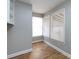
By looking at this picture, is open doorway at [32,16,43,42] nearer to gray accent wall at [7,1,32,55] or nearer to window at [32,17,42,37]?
window at [32,17,42,37]

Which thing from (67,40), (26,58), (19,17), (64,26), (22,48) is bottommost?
(26,58)

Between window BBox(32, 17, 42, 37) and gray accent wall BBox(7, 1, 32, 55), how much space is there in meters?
1.91

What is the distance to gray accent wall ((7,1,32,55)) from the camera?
265 cm

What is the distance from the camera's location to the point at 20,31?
2.94m

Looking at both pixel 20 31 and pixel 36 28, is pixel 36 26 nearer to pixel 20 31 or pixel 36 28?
pixel 36 28

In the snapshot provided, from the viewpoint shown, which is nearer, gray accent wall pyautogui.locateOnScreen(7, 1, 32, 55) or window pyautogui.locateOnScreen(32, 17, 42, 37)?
gray accent wall pyautogui.locateOnScreen(7, 1, 32, 55)

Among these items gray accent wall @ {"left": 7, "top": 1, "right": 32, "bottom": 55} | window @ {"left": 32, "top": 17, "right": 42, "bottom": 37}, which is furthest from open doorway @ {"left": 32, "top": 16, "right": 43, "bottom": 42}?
gray accent wall @ {"left": 7, "top": 1, "right": 32, "bottom": 55}

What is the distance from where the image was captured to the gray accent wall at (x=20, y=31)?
265cm

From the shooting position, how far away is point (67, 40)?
2705 mm

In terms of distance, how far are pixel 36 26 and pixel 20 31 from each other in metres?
2.51
